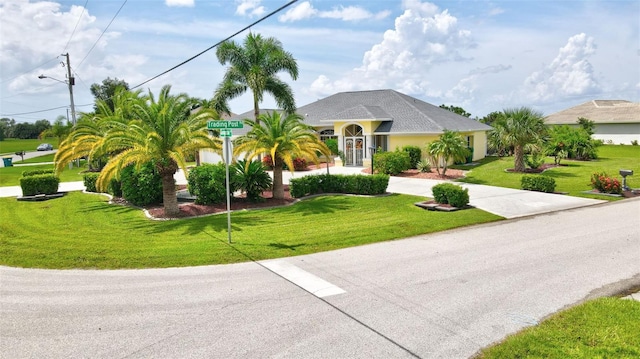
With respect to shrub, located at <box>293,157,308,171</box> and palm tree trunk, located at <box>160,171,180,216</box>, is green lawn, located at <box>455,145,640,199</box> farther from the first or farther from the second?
palm tree trunk, located at <box>160,171,180,216</box>

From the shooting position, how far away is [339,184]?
19219 mm

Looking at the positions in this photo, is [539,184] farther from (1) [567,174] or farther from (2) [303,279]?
(2) [303,279]

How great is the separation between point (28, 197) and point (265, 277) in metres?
16.8

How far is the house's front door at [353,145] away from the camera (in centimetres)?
3131

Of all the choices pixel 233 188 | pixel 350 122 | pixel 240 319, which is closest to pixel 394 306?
pixel 240 319

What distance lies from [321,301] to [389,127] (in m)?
24.5

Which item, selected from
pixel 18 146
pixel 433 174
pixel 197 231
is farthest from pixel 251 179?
pixel 18 146

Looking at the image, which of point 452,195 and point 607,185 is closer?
point 452,195

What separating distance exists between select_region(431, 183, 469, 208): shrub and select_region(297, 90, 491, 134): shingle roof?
13.5 m

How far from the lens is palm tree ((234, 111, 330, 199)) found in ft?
54.7

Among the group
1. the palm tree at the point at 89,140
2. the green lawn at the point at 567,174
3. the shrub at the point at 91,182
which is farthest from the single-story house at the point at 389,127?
the shrub at the point at 91,182

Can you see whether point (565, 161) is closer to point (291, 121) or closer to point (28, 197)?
point (291, 121)

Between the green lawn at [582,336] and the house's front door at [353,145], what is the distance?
25.0m

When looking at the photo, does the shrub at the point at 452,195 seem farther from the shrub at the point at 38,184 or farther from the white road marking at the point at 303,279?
the shrub at the point at 38,184
